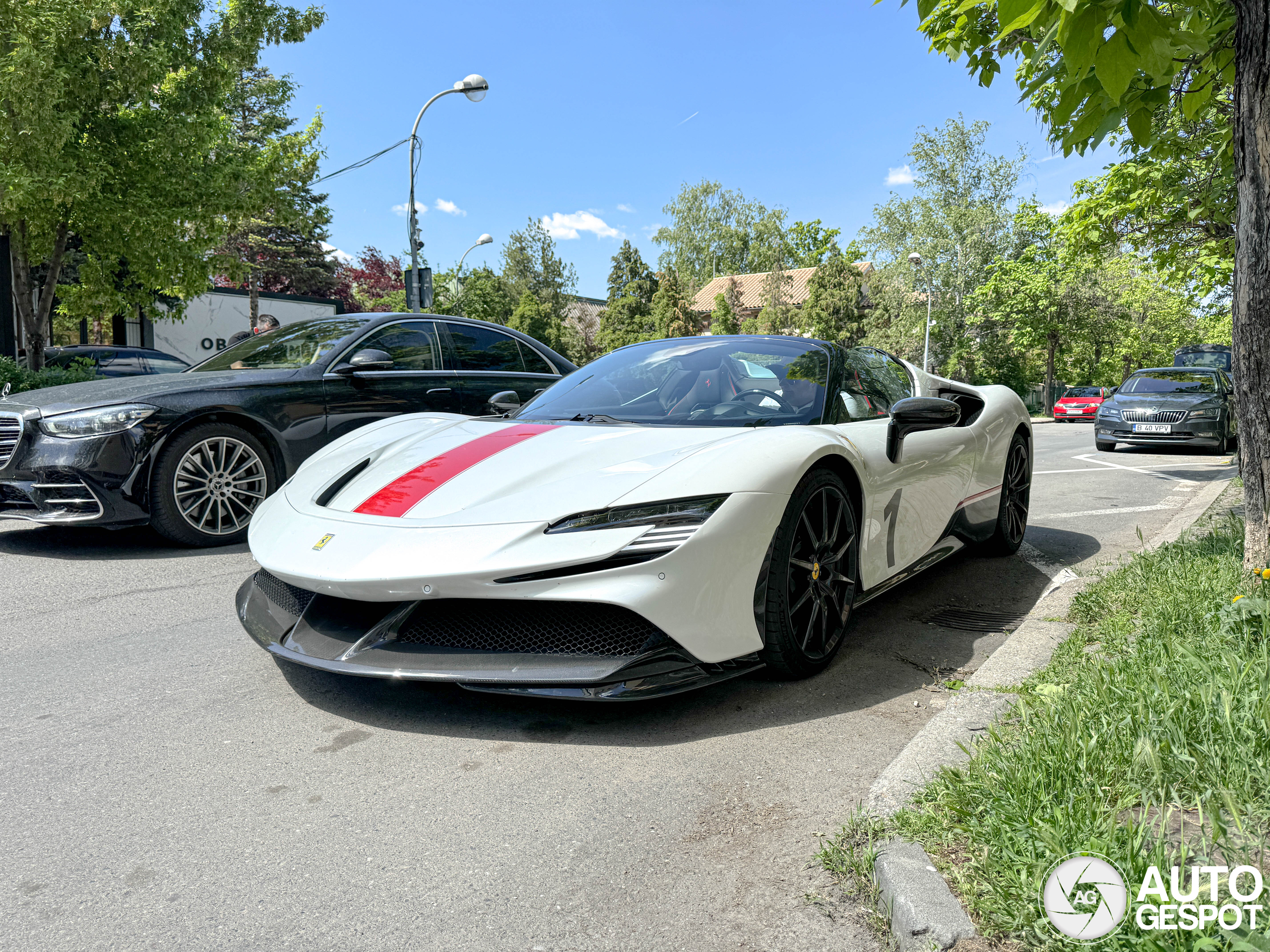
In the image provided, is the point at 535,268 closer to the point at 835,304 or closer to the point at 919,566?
the point at 835,304

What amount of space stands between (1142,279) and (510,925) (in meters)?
40.9

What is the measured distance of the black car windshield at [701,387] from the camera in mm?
3633

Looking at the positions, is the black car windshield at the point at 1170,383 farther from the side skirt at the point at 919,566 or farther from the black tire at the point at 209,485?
the black tire at the point at 209,485

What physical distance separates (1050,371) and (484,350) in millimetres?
39935

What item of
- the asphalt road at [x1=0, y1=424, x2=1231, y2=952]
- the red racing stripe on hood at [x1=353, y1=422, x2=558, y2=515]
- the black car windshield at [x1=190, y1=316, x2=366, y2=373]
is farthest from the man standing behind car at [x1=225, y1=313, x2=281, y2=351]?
the red racing stripe on hood at [x1=353, y1=422, x2=558, y2=515]

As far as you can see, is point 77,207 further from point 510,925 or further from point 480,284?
point 480,284

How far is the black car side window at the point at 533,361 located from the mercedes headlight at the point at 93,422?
113 inches

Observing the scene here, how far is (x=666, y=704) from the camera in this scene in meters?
2.95

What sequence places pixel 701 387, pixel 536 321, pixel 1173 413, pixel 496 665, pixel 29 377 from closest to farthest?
pixel 496 665
pixel 701 387
pixel 29 377
pixel 1173 413
pixel 536 321

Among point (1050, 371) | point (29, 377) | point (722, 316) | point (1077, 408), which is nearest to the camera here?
point (29, 377)

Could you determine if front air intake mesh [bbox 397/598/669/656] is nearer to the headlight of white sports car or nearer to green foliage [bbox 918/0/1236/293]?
the headlight of white sports car

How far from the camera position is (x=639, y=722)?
110 inches

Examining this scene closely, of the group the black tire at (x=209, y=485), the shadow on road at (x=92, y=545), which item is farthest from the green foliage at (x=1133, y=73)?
the shadow on road at (x=92, y=545)

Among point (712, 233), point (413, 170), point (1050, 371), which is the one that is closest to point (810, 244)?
point (712, 233)
